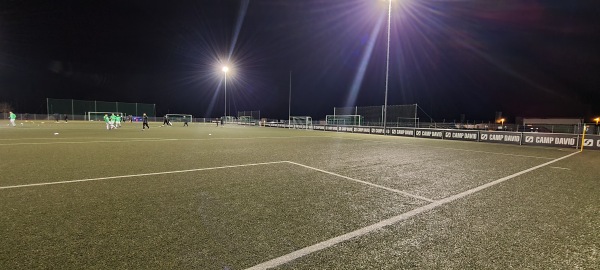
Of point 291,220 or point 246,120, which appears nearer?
point 291,220

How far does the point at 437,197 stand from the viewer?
16.0 ft

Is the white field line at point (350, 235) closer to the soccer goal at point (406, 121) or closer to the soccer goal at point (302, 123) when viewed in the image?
the soccer goal at point (406, 121)

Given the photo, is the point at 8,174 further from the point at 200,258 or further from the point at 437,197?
the point at 437,197

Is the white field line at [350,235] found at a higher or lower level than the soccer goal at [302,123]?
lower

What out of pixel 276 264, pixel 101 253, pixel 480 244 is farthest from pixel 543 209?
pixel 101 253

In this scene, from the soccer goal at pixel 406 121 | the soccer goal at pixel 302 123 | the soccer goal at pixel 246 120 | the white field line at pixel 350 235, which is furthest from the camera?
the soccer goal at pixel 246 120

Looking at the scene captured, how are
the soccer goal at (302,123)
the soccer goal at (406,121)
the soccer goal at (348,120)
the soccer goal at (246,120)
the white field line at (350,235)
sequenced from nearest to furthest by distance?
1. the white field line at (350,235)
2. the soccer goal at (406,121)
3. the soccer goal at (348,120)
4. the soccer goal at (302,123)
5. the soccer goal at (246,120)

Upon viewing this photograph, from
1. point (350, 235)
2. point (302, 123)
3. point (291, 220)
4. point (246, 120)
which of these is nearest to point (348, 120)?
point (302, 123)

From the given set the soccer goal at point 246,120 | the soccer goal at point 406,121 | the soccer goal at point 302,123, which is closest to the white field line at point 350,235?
the soccer goal at point 406,121

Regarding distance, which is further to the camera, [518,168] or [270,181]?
[518,168]

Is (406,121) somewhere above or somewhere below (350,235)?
above

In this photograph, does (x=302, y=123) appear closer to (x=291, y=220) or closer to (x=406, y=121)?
(x=406, y=121)

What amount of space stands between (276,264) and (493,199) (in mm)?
4261

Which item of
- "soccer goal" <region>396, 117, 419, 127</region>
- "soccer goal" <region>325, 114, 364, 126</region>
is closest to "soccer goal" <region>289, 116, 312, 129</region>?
"soccer goal" <region>325, 114, 364, 126</region>
